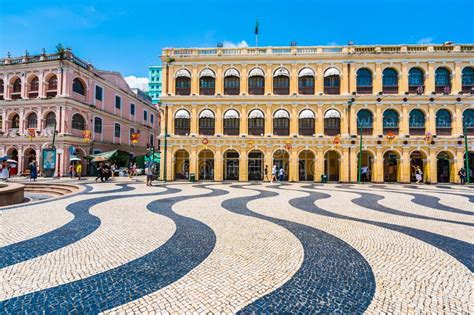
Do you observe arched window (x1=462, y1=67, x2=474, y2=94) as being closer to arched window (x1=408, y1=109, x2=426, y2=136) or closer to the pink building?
arched window (x1=408, y1=109, x2=426, y2=136)

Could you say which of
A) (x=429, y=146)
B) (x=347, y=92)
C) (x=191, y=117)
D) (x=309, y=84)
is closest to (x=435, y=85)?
(x=429, y=146)

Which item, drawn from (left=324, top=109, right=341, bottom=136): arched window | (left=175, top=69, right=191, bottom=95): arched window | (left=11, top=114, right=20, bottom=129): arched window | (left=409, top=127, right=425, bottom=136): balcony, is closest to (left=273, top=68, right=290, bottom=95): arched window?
(left=324, top=109, right=341, bottom=136): arched window

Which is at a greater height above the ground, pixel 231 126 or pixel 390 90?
pixel 390 90

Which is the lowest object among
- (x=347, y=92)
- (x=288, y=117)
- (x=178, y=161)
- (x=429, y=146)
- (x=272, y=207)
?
(x=272, y=207)

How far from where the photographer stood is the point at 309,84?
2478 centimetres

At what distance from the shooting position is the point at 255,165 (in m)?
25.6

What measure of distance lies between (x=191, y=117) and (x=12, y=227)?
19735mm

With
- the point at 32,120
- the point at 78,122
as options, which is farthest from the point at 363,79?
the point at 32,120

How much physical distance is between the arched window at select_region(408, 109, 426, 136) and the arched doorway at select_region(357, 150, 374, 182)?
14.4ft

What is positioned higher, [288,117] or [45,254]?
[288,117]

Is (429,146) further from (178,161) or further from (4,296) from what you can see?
(4,296)

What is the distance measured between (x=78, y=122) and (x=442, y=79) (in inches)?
1561

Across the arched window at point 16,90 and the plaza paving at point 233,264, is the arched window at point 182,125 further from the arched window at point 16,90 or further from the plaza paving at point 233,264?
the arched window at point 16,90

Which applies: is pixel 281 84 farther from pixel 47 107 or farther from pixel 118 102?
pixel 47 107
